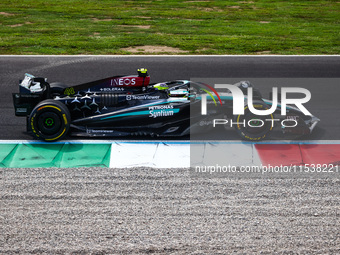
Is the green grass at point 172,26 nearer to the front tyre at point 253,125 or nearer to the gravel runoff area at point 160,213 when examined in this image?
the front tyre at point 253,125

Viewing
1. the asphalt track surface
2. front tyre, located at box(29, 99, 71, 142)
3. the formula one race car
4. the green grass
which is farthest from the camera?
the green grass

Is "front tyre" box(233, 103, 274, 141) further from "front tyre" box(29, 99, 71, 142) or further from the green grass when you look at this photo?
the green grass

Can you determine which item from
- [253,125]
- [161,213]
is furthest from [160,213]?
[253,125]

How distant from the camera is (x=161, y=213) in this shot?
24.5 ft

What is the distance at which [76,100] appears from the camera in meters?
10.5

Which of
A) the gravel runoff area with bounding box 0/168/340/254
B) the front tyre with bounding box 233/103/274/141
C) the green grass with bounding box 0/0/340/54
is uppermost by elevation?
the green grass with bounding box 0/0/340/54

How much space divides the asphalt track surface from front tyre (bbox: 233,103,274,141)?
Answer: 199cm

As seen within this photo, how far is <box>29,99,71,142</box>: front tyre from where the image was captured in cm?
1021

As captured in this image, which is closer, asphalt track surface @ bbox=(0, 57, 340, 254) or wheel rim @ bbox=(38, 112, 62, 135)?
asphalt track surface @ bbox=(0, 57, 340, 254)

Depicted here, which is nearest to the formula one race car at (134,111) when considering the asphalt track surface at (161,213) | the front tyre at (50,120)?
the front tyre at (50,120)

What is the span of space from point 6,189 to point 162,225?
2.62 m

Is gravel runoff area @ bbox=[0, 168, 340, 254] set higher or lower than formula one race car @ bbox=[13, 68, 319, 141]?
lower

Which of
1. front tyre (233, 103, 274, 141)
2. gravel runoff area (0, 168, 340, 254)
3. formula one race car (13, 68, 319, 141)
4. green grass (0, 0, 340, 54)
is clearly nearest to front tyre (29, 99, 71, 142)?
formula one race car (13, 68, 319, 141)

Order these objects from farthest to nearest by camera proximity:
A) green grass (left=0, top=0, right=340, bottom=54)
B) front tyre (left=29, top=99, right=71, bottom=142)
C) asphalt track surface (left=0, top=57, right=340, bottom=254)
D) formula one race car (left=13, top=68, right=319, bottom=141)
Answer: green grass (left=0, top=0, right=340, bottom=54) < formula one race car (left=13, top=68, right=319, bottom=141) < front tyre (left=29, top=99, right=71, bottom=142) < asphalt track surface (left=0, top=57, right=340, bottom=254)
